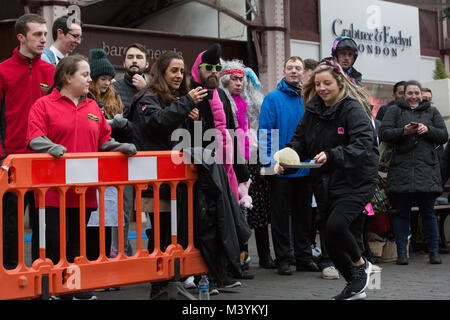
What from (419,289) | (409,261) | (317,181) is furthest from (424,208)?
(317,181)

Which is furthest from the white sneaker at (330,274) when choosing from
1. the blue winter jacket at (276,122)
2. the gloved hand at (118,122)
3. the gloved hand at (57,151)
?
the gloved hand at (57,151)

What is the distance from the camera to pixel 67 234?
16.7ft

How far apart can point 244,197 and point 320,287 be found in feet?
4.09

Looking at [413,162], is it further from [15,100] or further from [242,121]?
[15,100]

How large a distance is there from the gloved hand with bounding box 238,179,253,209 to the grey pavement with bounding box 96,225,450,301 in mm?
689

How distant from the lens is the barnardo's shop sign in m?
16.5

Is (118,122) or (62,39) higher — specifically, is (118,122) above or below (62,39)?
below

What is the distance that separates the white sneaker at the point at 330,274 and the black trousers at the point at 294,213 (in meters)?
0.47

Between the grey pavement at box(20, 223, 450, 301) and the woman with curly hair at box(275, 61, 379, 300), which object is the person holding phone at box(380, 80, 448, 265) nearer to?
the grey pavement at box(20, 223, 450, 301)

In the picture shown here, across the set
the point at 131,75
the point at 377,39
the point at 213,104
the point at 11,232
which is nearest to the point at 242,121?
the point at 131,75

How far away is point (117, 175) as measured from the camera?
16.6 feet

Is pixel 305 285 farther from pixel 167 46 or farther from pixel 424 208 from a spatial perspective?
pixel 167 46

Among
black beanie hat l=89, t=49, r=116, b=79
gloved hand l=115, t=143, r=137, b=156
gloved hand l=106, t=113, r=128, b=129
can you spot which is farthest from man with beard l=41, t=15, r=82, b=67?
gloved hand l=115, t=143, r=137, b=156

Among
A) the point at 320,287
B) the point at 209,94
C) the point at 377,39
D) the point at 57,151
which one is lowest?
the point at 320,287
